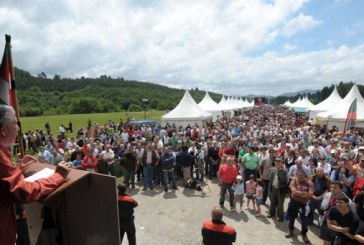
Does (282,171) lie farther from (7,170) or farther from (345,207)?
(7,170)

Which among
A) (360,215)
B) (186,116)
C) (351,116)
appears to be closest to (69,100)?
(186,116)

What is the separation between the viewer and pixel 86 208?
1.75 metres

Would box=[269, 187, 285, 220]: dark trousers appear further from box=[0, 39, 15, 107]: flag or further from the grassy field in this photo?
the grassy field

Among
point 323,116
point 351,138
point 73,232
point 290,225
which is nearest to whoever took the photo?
point 73,232

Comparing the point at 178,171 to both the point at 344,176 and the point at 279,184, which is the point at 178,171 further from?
the point at 344,176

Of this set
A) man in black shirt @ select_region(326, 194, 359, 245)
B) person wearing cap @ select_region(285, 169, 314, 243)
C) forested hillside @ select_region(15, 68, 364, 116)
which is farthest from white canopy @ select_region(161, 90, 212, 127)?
forested hillside @ select_region(15, 68, 364, 116)

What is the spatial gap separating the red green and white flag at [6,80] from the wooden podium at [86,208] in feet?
5.92

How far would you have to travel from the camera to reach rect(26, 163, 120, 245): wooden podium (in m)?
1.68

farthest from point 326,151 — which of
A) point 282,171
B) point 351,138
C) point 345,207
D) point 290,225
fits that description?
point 345,207

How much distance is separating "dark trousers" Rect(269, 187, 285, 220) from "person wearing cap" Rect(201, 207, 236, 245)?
3399 mm

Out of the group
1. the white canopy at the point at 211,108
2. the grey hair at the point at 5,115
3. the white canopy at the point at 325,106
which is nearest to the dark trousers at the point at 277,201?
the grey hair at the point at 5,115

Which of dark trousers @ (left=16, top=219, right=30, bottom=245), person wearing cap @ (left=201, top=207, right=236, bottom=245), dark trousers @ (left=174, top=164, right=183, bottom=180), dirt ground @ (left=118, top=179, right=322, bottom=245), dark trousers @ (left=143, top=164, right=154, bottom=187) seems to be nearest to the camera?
dark trousers @ (left=16, top=219, right=30, bottom=245)

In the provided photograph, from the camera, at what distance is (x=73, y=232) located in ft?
6.05

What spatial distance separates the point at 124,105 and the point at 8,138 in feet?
369
